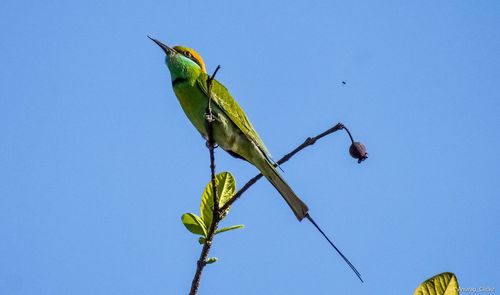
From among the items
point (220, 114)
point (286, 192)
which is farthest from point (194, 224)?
point (220, 114)

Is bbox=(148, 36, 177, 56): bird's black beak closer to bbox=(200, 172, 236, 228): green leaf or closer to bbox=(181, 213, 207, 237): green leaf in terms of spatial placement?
bbox=(200, 172, 236, 228): green leaf

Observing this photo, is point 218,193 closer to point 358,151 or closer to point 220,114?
point 358,151

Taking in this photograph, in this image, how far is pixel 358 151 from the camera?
2.80m

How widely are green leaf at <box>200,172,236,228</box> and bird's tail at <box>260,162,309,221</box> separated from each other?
368 millimetres

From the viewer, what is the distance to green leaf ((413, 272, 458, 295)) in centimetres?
179

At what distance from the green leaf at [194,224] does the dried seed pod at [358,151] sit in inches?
33.5

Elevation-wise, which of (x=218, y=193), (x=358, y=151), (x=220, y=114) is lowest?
(x=218, y=193)

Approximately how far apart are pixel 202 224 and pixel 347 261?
24.4 inches

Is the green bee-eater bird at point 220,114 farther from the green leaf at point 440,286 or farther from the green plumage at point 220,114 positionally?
the green leaf at point 440,286

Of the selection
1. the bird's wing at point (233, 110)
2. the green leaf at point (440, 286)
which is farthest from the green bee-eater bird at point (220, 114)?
the green leaf at point (440, 286)

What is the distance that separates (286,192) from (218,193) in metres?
0.63

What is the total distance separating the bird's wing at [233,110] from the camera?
146 inches

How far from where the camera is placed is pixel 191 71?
160 inches

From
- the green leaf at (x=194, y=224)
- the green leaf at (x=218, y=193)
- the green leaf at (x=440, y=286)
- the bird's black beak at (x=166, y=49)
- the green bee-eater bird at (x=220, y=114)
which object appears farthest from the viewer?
the bird's black beak at (x=166, y=49)
